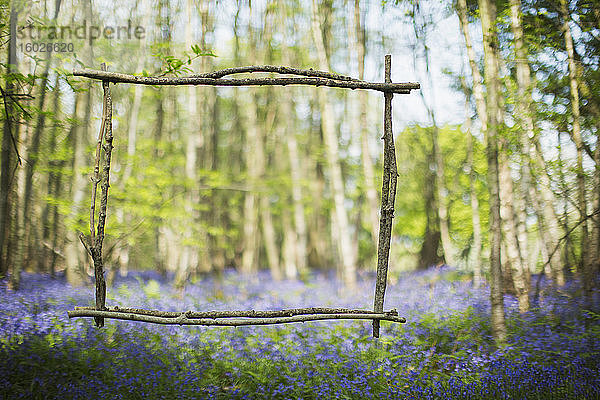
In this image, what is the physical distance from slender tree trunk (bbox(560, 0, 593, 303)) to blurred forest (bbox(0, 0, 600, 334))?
1 cm

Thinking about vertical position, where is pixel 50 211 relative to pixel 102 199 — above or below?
above

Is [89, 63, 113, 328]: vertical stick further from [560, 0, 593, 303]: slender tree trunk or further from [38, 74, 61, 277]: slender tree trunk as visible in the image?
[560, 0, 593, 303]: slender tree trunk

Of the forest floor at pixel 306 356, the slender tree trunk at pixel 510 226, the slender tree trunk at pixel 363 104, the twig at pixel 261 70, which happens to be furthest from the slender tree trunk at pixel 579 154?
the slender tree trunk at pixel 363 104

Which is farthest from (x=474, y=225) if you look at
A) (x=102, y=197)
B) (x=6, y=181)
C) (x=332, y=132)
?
(x=6, y=181)

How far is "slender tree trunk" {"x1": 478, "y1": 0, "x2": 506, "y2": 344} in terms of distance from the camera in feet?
13.8

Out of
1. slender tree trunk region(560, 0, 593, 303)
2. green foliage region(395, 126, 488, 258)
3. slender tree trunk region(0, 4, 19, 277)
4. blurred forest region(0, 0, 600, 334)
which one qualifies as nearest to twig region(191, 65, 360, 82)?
blurred forest region(0, 0, 600, 334)

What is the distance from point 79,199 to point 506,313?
16.6 feet

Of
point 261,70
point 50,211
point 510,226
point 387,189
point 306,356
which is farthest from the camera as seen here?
point 50,211

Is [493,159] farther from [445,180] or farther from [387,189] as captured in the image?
[445,180]

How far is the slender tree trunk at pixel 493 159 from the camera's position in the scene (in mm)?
4199

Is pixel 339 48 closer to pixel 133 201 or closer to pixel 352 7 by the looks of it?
pixel 352 7

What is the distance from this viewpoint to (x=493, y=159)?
433cm

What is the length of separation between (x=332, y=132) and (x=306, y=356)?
4.71 metres

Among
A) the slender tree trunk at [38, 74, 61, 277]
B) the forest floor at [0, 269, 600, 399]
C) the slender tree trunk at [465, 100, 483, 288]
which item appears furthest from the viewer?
the slender tree trunk at [465, 100, 483, 288]
